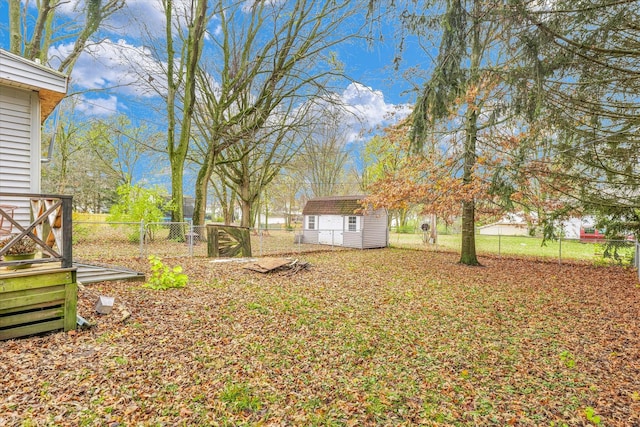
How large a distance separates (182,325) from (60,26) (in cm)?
1266

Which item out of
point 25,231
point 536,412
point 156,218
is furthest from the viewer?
point 156,218

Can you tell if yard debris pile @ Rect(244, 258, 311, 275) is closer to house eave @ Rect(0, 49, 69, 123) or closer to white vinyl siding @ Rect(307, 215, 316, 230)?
house eave @ Rect(0, 49, 69, 123)

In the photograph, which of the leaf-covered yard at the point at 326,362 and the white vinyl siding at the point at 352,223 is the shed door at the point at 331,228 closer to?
the white vinyl siding at the point at 352,223

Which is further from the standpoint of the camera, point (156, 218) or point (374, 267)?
point (156, 218)

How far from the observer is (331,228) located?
17359mm

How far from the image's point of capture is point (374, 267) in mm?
9680

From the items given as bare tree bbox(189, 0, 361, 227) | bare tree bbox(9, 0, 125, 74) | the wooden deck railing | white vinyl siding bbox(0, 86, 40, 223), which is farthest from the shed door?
the wooden deck railing

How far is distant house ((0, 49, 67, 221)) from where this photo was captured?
15.5 ft

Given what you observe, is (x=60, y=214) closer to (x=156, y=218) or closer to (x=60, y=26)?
(x=156, y=218)

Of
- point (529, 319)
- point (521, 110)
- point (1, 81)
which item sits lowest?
point (529, 319)

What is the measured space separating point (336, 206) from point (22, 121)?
44.3 feet

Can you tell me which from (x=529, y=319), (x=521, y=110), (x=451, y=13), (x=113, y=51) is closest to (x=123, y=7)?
(x=113, y=51)

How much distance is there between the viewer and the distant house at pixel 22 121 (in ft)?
15.5

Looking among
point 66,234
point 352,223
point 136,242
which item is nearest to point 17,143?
point 66,234
